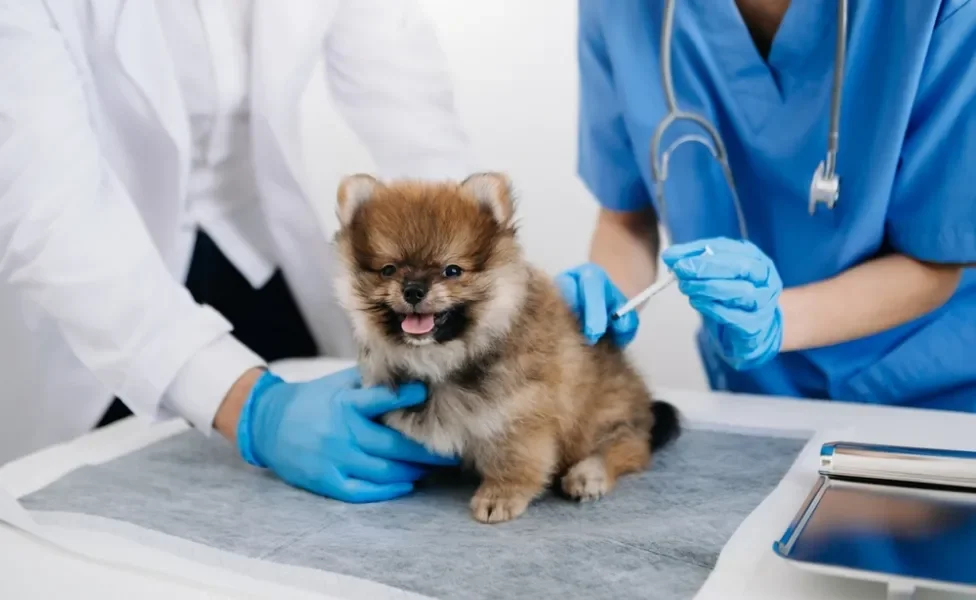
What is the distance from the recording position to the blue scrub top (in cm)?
116

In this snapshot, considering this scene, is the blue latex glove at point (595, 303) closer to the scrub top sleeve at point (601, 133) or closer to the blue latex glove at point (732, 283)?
the blue latex glove at point (732, 283)

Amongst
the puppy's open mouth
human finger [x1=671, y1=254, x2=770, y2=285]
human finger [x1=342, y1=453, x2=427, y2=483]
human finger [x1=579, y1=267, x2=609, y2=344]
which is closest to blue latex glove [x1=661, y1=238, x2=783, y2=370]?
human finger [x1=671, y1=254, x2=770, y2=285]

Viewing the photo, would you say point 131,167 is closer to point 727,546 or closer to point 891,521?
point 727,546

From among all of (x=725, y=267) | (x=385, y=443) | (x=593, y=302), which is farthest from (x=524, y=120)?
(x=385, y=443)

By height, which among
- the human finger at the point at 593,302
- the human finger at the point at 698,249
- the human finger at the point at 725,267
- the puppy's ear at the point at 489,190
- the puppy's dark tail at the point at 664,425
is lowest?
the puppy's dark tail at the point at 664,425

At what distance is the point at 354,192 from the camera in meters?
1.10

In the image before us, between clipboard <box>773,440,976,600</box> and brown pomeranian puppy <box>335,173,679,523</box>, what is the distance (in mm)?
314

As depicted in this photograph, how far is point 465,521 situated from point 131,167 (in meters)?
0.91

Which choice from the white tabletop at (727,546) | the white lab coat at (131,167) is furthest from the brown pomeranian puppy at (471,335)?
the white lab coat at (131,167)

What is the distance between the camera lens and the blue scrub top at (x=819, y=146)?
3.80 ft

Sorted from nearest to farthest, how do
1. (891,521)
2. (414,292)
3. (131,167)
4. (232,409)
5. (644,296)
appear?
(891,521) < (414,292) < (644,296) < (232,409) < (131,167)

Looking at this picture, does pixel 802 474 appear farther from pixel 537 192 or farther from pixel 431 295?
pixel 537 192

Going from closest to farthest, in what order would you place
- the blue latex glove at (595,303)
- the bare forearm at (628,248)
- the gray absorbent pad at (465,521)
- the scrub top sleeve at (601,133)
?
the gray absorbent pad at (465,521) → the blue latex glove at (595,303) → the scrub top sleeve at (601,133) → the bare forearm at (628,248)

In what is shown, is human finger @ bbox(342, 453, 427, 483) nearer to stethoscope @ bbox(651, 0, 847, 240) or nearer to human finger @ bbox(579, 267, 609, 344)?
human finger @ bbox(579, 267, 609, 344)
